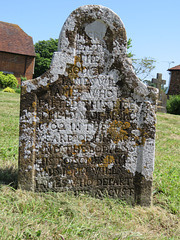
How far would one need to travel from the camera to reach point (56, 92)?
3.08 m

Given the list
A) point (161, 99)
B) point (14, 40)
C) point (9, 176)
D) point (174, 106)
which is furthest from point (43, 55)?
point (9, 176)

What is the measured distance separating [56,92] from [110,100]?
68 cm

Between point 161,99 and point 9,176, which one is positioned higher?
point 161,99

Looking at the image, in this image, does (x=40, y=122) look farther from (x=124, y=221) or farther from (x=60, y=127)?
(x=124, y=221)

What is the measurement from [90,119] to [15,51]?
27358mm

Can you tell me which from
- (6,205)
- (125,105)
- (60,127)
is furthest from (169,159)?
(6,205)

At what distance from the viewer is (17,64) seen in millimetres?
28953

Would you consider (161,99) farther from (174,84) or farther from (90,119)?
(174,84)

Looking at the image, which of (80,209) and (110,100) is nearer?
(80,209)

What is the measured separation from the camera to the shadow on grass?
10.8ft

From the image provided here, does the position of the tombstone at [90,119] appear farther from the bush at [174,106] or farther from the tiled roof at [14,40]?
the tiled roof at [14,40]

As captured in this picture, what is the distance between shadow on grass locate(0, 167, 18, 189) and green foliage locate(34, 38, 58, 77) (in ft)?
123

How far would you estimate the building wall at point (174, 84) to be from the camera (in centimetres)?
3128

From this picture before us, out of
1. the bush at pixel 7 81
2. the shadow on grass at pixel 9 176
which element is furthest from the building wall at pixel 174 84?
the shadow on grass at pixel 9 176
